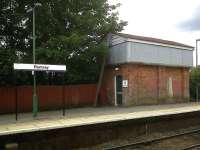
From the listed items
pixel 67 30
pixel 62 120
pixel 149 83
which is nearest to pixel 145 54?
pixel 149 83

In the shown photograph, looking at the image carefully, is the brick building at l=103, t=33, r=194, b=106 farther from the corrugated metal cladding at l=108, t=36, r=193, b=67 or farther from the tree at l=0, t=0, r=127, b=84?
the tree at l=0, t=0, r=127, b=84

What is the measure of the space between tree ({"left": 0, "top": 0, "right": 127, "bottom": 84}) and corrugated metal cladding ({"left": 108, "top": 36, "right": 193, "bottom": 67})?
109 cm

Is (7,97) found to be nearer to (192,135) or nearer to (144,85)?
(144,85)

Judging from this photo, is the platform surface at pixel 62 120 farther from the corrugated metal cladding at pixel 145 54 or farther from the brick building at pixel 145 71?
the corrugated metal cladding at pixel 145 54

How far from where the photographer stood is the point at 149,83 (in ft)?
97.0

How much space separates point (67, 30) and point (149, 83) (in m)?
7.78

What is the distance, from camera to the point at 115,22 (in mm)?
30734

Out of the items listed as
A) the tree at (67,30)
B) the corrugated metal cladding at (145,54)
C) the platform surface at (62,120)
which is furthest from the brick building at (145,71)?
the platform surface at (62,120)

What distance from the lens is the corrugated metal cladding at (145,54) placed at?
91.9 ft

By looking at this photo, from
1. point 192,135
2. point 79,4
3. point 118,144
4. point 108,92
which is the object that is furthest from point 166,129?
point 79,4

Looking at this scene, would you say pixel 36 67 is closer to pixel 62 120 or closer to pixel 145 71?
pixel 62 120

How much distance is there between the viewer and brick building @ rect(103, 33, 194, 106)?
2817cm

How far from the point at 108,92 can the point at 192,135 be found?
1380 cm

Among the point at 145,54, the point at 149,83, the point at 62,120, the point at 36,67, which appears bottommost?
the point at 62,120
